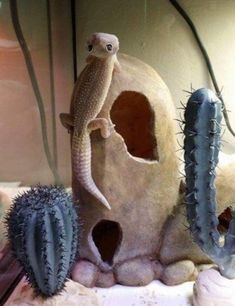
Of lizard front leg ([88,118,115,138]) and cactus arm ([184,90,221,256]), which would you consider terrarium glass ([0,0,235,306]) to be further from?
cactus arm ([184,90,221,256])

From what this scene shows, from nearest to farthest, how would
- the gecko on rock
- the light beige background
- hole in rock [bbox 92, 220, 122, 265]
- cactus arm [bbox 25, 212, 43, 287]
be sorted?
cactus arm [bbox 25, 212, 43, 287] < the gecko on rock < hole in rock [bbox 92, 220, 122, 265] < the light beige background

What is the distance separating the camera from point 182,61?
5.09 feet

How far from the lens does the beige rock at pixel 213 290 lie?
1076mm

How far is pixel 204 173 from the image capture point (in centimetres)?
106

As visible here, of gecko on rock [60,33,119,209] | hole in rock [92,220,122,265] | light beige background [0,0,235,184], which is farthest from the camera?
light beige background [0,0,235,184]

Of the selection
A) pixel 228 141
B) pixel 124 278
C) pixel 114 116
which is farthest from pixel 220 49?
pixel 124 278

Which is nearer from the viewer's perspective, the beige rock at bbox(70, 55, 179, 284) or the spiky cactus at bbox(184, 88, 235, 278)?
the spiky cactus at bbox(184, 88, 235, 278)

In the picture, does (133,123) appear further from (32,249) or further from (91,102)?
(32,249)

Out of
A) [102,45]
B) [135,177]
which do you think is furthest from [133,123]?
[102,45]

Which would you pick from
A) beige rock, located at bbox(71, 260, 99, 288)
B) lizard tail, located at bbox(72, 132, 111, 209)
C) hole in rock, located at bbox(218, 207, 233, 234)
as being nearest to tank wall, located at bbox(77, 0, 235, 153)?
hole in rock, located at bbox(218, 207, 233, 234)

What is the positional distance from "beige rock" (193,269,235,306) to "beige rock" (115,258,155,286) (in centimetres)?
15

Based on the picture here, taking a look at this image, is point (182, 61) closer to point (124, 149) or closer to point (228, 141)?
point (228, 141)

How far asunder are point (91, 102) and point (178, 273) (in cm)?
49

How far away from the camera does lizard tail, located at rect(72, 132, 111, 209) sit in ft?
3.84
